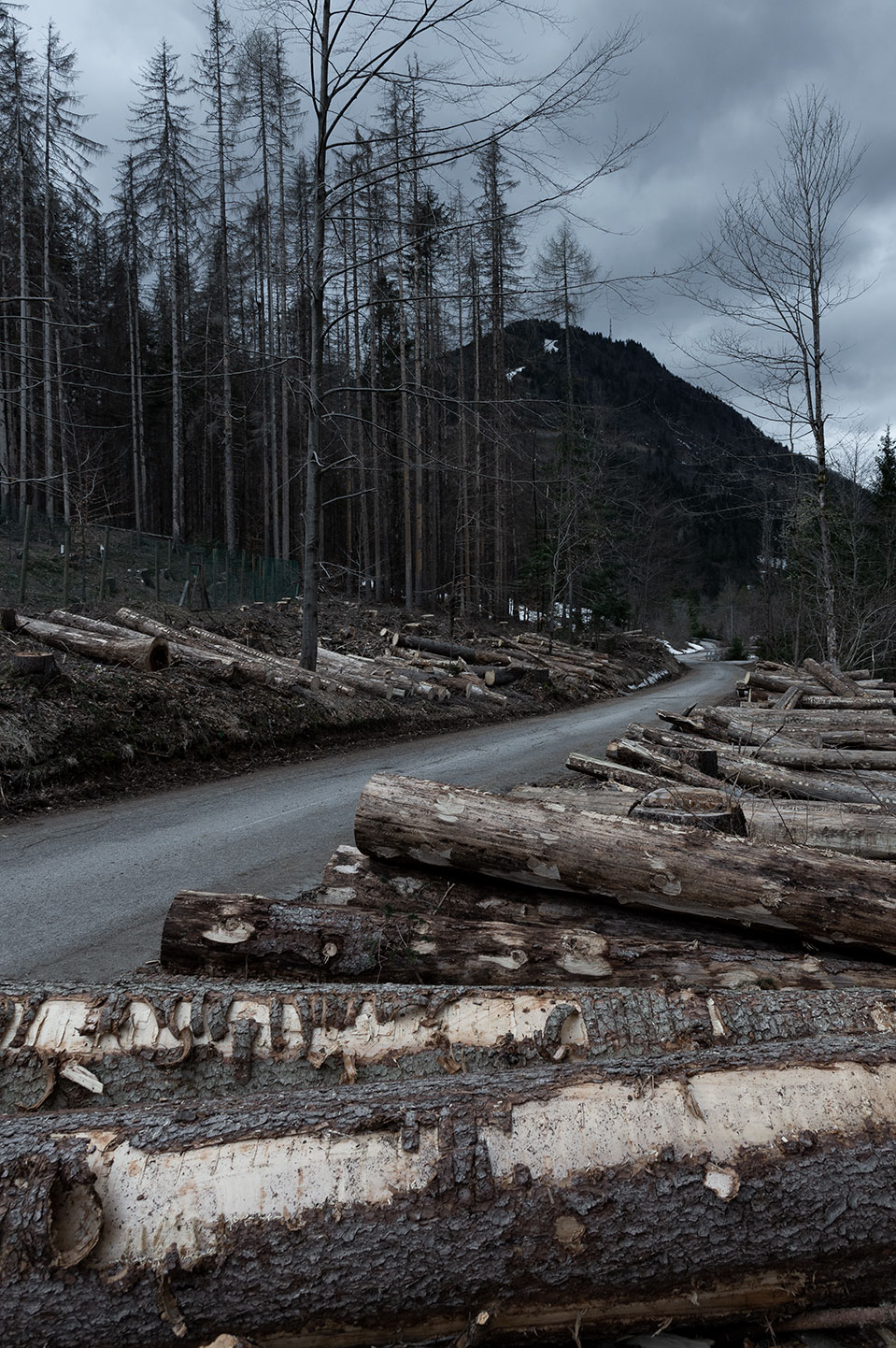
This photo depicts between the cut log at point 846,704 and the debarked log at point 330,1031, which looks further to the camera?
the cut log at point 846,704

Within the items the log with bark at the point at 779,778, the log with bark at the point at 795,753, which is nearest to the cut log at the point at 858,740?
the log with bark at the point at 795,753

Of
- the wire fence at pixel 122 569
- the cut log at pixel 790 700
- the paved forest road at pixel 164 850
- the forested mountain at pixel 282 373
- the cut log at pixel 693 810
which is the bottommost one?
the paved forest road at pixel 164 850

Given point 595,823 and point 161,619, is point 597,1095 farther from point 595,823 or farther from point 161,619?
point 161,619

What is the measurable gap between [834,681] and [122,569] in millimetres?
19461

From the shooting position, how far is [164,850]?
623 cm

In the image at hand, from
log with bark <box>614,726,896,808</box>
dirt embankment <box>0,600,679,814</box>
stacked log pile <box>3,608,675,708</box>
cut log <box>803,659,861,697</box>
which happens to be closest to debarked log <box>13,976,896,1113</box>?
log with bark <box>614,726,896,808</box>

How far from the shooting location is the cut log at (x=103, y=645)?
11.0 metres

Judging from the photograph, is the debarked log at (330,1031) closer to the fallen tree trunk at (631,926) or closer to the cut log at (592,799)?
the fallen tree trunk at (631,926)

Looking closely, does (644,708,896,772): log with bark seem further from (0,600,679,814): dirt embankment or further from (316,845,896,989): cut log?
(0,600,679,814): dirt embankment

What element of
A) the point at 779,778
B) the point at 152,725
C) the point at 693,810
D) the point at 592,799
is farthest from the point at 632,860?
the point at 152,725

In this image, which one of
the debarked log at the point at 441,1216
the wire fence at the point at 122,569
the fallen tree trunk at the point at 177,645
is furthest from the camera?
the wire fence at the point at 122,569

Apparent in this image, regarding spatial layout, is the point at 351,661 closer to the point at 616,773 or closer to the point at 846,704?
the point at 846,704

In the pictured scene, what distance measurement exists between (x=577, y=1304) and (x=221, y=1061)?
1340 mm

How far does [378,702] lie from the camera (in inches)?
551
